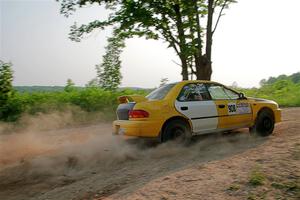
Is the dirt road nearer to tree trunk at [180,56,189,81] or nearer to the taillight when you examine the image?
the taillight

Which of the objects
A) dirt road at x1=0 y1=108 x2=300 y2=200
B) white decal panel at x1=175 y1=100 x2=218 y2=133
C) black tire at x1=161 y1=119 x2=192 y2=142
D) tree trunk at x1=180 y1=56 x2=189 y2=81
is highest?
tree trunk at x1=180 y1=56 x2=189 y2=81

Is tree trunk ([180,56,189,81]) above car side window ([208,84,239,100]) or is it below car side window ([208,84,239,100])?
above

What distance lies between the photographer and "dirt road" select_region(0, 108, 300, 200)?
5.55 meters

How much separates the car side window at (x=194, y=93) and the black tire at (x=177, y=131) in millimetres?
595

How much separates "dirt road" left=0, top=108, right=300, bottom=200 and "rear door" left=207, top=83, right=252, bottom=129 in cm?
43

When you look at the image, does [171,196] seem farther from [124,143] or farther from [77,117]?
[77,117]

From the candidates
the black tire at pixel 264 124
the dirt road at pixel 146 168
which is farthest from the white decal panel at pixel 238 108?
the dirt road at pixel 146 168

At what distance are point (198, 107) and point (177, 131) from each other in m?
0.83

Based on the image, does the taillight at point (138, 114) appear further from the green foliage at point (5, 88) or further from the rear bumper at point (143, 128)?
the green foliage at point (5, 88)

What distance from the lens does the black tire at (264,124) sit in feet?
33.3

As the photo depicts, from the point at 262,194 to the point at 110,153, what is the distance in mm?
4135

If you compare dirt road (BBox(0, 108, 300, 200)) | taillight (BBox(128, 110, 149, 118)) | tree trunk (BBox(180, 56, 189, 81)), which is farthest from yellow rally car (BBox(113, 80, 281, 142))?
tree trunk (BBox(180, 56, 189, 81))

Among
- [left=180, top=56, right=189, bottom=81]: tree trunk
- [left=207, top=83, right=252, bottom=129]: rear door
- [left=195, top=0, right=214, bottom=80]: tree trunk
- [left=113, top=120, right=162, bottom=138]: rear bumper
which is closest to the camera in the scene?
[left=113, top=120, right=162, bottom=138]: rear bumper

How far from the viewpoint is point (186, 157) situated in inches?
303
